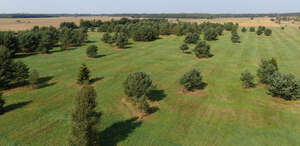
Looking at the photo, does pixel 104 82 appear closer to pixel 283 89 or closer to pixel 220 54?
pixel 283 89

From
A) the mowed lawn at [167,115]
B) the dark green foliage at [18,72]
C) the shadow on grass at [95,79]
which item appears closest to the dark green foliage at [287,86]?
the mowed lawn at [167,115]

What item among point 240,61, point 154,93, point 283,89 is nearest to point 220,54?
point 240,61

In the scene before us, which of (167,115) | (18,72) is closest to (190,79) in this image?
(167,115)

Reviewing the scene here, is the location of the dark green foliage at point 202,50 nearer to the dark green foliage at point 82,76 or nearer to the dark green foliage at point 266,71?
the dark green foliage at point 266,71

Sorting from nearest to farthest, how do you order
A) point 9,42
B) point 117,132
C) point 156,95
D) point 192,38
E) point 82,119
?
point 82,119, point 117,132, point 156,95, point 9,42, point 192,38

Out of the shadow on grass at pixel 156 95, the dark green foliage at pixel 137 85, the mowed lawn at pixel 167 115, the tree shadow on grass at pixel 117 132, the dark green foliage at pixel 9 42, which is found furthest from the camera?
the dark green foliage at pixel 9 42

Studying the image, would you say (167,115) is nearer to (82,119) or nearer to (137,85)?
(137,85)

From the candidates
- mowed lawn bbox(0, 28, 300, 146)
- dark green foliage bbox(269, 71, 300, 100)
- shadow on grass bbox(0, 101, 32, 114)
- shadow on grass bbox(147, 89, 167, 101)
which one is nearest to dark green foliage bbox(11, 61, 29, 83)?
mowed lawn bbox(0, 28, 300, 146)

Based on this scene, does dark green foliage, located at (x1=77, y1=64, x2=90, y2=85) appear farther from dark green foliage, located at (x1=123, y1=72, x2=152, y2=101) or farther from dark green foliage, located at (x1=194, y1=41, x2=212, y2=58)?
dark green foliage, located at (x1=194, y1=41, x2=212, y2=58)
